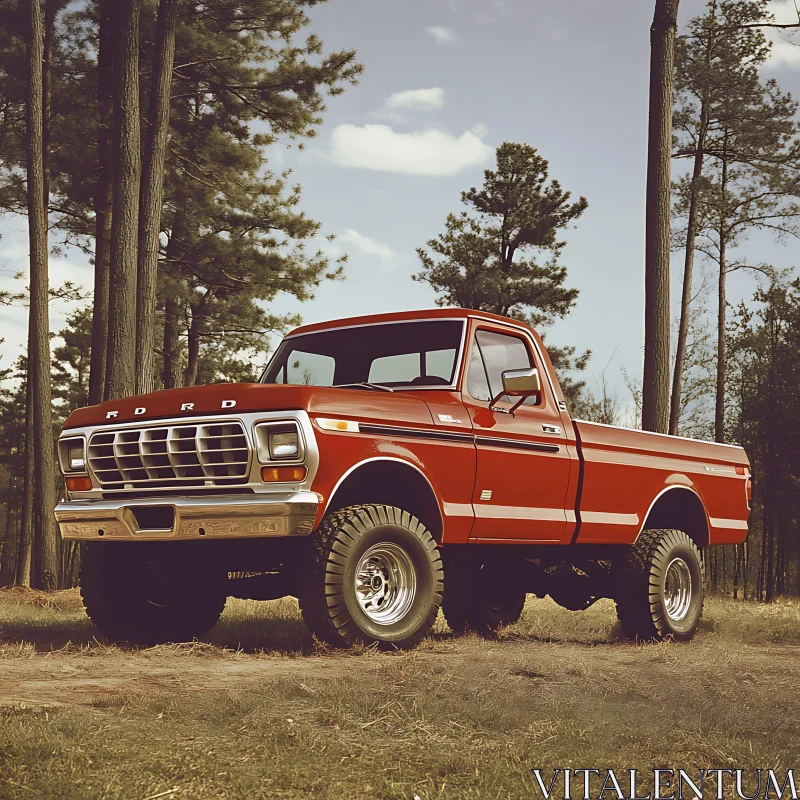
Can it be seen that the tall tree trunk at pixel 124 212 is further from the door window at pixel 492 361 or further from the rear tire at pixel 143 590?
the door window at pixel 492 361

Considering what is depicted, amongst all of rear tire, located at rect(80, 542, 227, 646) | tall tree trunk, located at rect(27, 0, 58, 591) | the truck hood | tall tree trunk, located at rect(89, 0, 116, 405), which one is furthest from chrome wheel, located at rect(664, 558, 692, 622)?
tall tree trunk, located at rect(27, 0, 58, 591)

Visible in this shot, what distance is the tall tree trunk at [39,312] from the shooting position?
19609 mm

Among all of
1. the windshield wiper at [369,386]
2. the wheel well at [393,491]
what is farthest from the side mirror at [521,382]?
the wheel well at [393,491]

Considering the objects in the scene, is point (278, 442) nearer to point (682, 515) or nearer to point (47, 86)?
point (682, 515)

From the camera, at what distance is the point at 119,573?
822 centimetres

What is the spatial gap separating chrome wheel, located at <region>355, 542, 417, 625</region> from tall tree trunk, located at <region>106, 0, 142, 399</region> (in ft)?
25.0

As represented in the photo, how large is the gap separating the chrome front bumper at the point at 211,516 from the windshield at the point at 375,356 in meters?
1.80

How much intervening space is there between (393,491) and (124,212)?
868 cm

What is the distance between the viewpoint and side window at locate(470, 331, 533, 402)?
851 centimetres

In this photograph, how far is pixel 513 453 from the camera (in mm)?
8281

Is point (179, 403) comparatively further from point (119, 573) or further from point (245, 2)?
point (245, 2)

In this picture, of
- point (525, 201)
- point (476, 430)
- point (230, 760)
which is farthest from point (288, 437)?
point (525, 201)

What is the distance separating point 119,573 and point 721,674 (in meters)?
4.31

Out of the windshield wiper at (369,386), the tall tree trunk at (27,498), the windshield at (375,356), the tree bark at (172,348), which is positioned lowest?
the tall tree trunk at (27,498)
